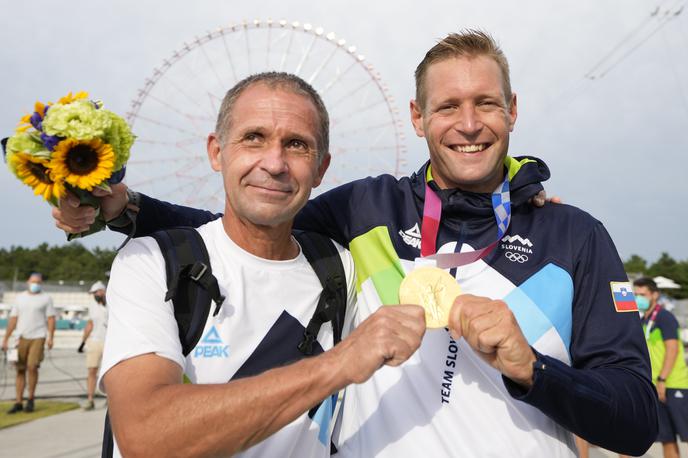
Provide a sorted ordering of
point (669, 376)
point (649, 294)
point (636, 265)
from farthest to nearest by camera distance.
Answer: point (636, 265), point (649, 294), point (669, 376)

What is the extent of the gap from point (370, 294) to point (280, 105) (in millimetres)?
921

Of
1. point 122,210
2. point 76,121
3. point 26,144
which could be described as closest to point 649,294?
point 122,210

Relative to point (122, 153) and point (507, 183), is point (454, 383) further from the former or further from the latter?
point (122, 153)

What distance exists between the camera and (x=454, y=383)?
7.97 feet

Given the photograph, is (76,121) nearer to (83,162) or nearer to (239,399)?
(83,162)

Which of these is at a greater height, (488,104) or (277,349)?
(488,104)

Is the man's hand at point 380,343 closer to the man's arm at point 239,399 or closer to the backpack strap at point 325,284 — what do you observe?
the man's arm at point 239,399

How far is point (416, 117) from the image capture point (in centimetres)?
300

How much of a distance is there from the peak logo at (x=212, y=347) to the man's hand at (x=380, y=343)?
58 centimetres

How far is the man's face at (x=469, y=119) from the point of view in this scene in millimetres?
2648

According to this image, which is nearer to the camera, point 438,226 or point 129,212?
point 438,226

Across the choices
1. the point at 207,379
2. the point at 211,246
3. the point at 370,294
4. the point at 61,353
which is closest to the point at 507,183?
the point at 370,294

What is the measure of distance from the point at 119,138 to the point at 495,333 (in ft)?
5.42

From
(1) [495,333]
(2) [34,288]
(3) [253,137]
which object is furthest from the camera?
(2) [34,288]
